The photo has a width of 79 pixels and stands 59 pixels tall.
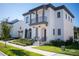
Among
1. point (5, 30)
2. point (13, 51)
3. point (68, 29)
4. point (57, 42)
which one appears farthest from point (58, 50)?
point (5, 30)

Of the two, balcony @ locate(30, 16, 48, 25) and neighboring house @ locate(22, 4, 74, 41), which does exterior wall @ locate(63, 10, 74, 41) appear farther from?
balcony @ locate(30, 16, 48, 25)

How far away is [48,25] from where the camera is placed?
6.52 meters

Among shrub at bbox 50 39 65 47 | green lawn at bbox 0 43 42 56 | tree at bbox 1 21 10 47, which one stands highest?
tree at bbox 1 21 10 47

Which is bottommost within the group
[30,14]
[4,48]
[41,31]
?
[4,48]

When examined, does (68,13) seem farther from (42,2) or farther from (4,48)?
(4,48)

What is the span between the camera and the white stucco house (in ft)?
21.2

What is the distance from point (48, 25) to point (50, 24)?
72 millimetres

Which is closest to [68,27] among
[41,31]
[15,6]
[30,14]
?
[41,31]

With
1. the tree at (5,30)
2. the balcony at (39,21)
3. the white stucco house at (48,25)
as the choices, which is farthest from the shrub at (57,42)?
the tree at (5,30)

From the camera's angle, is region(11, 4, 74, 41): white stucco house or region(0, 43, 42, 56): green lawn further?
region(11, 4, 74, 41): white stucco house

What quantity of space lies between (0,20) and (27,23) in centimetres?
86

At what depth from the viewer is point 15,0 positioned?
245 inches

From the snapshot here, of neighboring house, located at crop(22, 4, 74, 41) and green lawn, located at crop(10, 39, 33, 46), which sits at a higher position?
neighboring house, located at crop(22, 4, 74, 41)

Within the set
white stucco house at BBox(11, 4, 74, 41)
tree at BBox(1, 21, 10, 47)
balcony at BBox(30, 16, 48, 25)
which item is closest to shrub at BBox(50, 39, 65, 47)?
white stucco house at BBox(11, 4, 74, 41)
